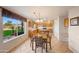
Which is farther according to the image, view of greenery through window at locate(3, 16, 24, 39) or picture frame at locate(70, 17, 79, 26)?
picture frame at locate(70, 17, 79, 26)

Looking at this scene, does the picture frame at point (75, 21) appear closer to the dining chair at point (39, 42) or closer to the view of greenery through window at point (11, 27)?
the dining chair at point (39, 42)

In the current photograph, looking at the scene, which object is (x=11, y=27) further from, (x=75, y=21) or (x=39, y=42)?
(x=75, y=21)

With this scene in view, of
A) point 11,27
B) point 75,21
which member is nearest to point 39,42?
point 11,27

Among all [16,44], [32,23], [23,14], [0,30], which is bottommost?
[16,44]

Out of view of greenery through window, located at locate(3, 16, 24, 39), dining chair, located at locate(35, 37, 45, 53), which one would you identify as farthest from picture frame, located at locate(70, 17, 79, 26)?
view of greenery through window, located at locate(3, 16, 24, 39)

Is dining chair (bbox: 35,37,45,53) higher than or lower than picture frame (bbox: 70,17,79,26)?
lower

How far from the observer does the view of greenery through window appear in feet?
11.6

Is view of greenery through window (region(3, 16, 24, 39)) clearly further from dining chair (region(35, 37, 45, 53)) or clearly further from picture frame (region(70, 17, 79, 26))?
picture frame (region(70, 17, 79, 26))

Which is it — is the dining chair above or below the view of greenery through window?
below

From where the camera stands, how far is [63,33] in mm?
6504

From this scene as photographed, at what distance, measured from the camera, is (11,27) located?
12.0 feet
